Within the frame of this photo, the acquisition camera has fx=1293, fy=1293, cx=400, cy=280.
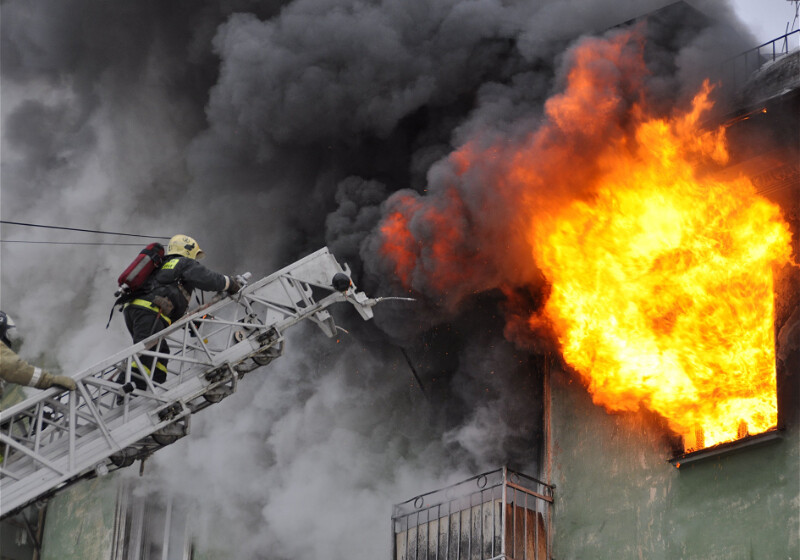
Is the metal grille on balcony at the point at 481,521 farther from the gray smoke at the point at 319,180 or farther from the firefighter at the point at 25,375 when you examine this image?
the firefighter at the point at 25,375

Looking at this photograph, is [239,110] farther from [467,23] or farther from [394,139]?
[467,23]

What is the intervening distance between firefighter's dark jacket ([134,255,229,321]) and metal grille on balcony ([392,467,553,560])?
12.6 ft

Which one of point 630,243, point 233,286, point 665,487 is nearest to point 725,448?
point 665,487

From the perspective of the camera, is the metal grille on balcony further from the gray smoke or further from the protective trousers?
the protective trousers

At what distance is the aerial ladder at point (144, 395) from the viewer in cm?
1296

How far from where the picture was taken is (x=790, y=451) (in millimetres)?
13133

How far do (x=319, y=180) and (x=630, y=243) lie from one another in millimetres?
5028

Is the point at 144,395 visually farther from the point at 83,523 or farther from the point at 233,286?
the point at 83,523

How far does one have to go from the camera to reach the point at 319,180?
59.9 ft

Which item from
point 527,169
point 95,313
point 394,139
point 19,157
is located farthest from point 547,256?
point 19,157

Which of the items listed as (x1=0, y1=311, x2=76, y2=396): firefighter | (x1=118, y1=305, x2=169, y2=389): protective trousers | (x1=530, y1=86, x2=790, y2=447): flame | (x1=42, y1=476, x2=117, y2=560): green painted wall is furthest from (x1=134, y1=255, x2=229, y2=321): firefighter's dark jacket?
(x1=42, y1=476, x2=117, y2=560): green painted wall

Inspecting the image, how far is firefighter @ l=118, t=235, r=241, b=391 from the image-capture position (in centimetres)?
1401

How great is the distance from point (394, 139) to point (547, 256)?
10.6 feet

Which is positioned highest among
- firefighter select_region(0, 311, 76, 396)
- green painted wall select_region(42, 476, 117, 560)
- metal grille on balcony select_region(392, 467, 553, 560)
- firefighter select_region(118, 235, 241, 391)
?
firefighter select_region(118, 235, 241, 391)
